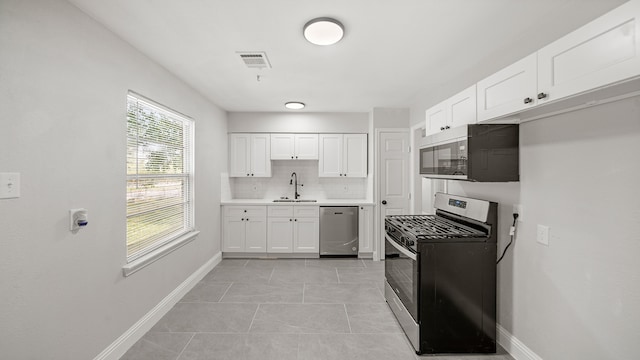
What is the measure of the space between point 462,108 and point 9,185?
286cm

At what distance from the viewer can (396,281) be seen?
2.55 m

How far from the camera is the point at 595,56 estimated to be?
1117 millimetres

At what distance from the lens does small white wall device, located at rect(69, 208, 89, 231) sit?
168 cm

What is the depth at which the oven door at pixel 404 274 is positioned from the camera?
2078mm

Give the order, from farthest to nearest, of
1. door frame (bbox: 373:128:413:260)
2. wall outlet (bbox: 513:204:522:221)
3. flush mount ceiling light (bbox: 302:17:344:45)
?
1. door frame (bbox: 373:128:413:260)
2. wall outlet (bbox: 513:204:522:221)
3. flush mount ceiling light (bbox: 302:17:344:45)

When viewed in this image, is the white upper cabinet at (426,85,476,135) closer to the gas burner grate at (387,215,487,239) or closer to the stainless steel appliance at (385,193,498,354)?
the stainless steel appliance at (385,193,498,354)

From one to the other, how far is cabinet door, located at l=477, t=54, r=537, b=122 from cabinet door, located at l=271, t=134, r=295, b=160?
3216 millimetres

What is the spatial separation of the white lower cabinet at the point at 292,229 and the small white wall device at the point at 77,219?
2758mm

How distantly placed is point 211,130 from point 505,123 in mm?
3606

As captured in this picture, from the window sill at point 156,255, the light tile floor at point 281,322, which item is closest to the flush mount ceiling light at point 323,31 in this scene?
the window sill at point 156,255

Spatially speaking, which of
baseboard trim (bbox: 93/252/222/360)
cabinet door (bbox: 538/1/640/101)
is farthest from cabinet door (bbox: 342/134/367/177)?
cabinet door (bbox: 538/1/640/101)

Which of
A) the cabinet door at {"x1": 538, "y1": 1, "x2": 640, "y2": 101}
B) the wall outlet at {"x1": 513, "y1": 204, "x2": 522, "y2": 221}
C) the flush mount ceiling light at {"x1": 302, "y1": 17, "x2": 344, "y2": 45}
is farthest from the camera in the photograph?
the wall outlet at {"x1": 513, "y1": 204, "x2": 522, "y2": 221}

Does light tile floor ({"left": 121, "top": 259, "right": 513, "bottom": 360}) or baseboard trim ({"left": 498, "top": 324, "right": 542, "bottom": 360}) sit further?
light tile floor ({"left": 121, "top": 259, "right": 513, "bottom": 360})

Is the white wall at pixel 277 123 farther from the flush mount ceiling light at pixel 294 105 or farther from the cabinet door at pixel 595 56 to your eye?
the cabinet door at pixel 595 56
